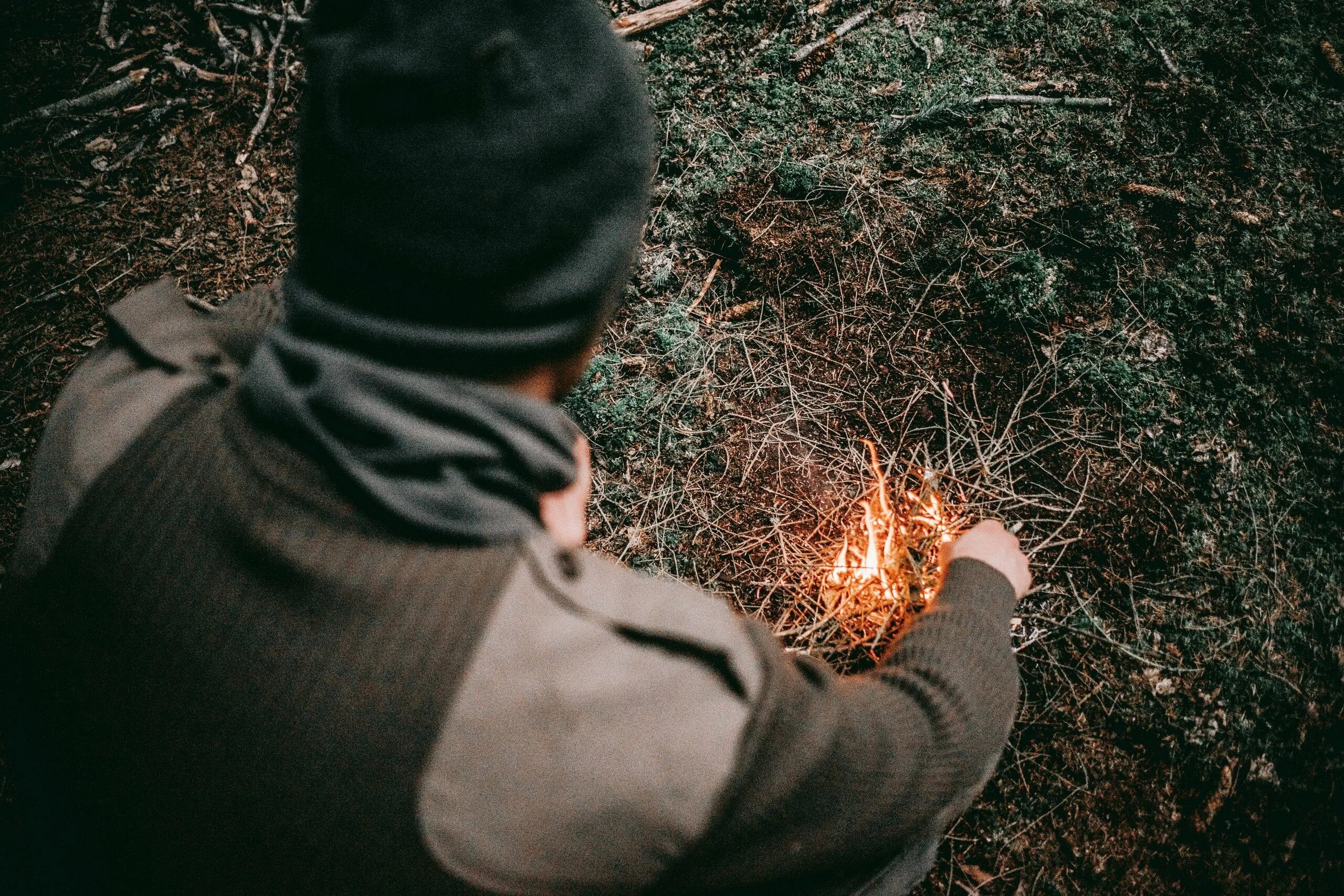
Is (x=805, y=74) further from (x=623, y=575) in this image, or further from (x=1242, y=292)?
(x=623, y=575)

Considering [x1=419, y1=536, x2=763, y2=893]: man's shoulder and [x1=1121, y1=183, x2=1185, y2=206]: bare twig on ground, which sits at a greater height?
[x1=419, y1=536, x2=763, y2=893]: man's shoulder

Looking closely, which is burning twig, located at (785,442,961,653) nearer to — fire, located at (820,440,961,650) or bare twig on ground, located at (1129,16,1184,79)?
fire, located at (820,440,961,650)

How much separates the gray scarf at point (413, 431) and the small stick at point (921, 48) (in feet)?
8.29

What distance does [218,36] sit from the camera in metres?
3.04

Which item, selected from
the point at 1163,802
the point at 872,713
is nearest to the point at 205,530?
the point at 872,713

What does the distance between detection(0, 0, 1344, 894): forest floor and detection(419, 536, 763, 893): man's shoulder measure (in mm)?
1352

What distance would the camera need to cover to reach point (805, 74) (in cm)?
279

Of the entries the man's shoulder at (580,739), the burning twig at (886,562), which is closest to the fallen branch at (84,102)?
the man's shoulder at (580,739)

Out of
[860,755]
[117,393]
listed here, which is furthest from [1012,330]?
[117,393]

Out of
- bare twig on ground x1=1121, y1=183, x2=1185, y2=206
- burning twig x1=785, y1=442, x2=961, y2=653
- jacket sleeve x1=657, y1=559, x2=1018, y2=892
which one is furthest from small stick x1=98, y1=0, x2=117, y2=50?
bare twig on ground x1=1121, y1=183, x2=1185, y2=206

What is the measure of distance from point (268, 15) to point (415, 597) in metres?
3.31

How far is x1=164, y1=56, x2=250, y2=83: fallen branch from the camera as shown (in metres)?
3.02

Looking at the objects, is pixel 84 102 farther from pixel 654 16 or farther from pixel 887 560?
pixel 887 560

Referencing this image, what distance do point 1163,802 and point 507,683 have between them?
2.21 metres
